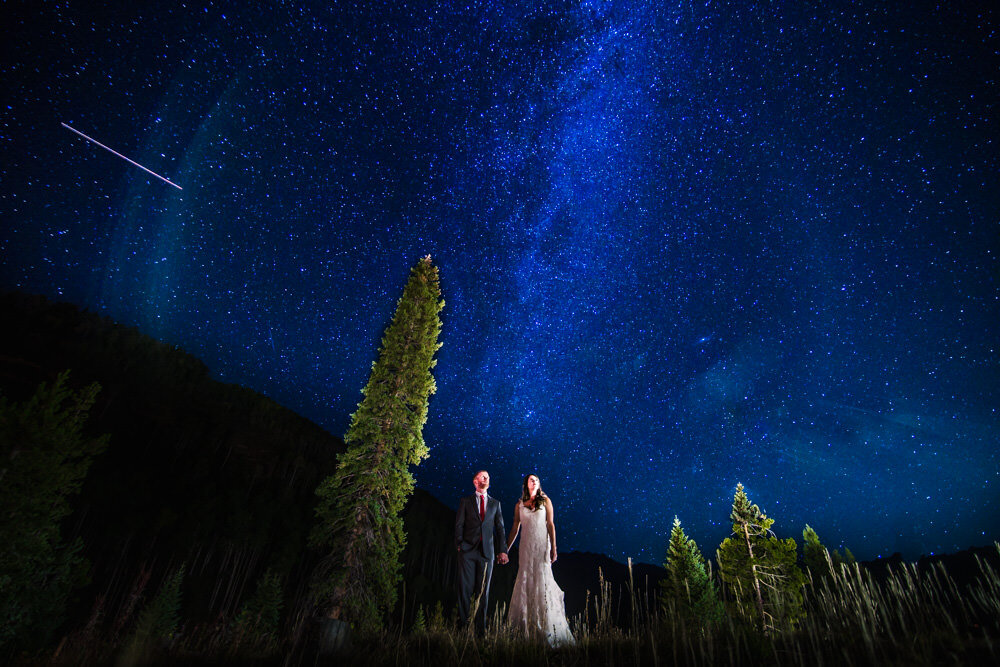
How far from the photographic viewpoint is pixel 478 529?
22.2 ft

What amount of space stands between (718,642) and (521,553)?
13.1 ft

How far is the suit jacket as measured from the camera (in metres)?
6.70

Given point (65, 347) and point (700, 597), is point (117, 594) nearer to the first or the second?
point (700, 597)

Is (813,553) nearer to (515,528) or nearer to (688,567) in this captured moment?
(688,567)

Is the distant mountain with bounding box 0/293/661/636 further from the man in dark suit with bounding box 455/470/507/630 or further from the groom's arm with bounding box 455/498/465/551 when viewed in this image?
the groom's arm with bounding box 455/498/465/551

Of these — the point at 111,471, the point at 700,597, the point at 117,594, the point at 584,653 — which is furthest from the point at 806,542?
the point at 111,471

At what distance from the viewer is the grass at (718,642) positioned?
321 cm

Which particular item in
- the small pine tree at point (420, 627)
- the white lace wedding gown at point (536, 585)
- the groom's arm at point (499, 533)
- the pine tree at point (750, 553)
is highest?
the pine tree at point (750, 553)

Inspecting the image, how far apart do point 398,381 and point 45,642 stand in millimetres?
30358

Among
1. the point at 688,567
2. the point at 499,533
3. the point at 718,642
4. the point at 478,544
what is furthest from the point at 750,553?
the point at 718,642

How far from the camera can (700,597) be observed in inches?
977

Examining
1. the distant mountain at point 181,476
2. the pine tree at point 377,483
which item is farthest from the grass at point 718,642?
the distant mountain at point 181,476

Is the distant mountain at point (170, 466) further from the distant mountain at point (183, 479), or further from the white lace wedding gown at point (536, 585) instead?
the white lace wedding gown at point (536, 585)

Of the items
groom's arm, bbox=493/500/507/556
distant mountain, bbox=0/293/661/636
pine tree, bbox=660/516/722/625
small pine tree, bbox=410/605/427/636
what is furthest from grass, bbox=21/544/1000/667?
distant mountain, bbox=0/293/661/636
